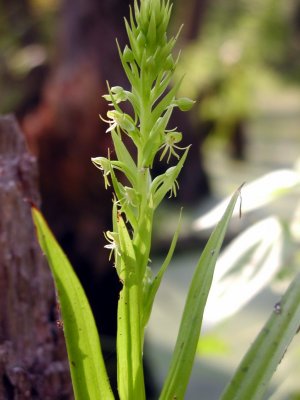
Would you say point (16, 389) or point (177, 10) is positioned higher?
point (177, 10)

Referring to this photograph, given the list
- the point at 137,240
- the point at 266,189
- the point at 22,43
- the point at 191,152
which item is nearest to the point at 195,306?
the point at 137,240

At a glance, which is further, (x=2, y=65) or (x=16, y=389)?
(x=2, y=65)

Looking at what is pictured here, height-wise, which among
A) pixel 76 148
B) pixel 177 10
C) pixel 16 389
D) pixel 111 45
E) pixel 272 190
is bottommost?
pixel 16 389

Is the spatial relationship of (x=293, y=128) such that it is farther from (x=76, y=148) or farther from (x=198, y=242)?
(x=76, y=148)

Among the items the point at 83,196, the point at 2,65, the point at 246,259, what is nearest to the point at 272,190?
the point at 246,259

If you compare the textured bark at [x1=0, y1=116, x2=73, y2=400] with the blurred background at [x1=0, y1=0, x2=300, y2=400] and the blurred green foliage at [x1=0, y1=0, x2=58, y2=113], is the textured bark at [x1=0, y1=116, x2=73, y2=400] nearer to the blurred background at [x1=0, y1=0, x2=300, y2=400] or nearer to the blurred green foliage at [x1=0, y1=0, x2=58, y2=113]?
the blurred background at [x1=0, y1=0, x2=300, y2=400]

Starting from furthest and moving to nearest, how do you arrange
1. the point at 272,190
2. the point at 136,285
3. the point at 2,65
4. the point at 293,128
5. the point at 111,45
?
the point at 293,128
the point at 2,65
the point at 111,45
the point at 272,190
the point at 136,285

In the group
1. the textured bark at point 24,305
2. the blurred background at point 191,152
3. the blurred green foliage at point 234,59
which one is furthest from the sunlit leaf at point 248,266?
the blurred green foliage at point 234,59
